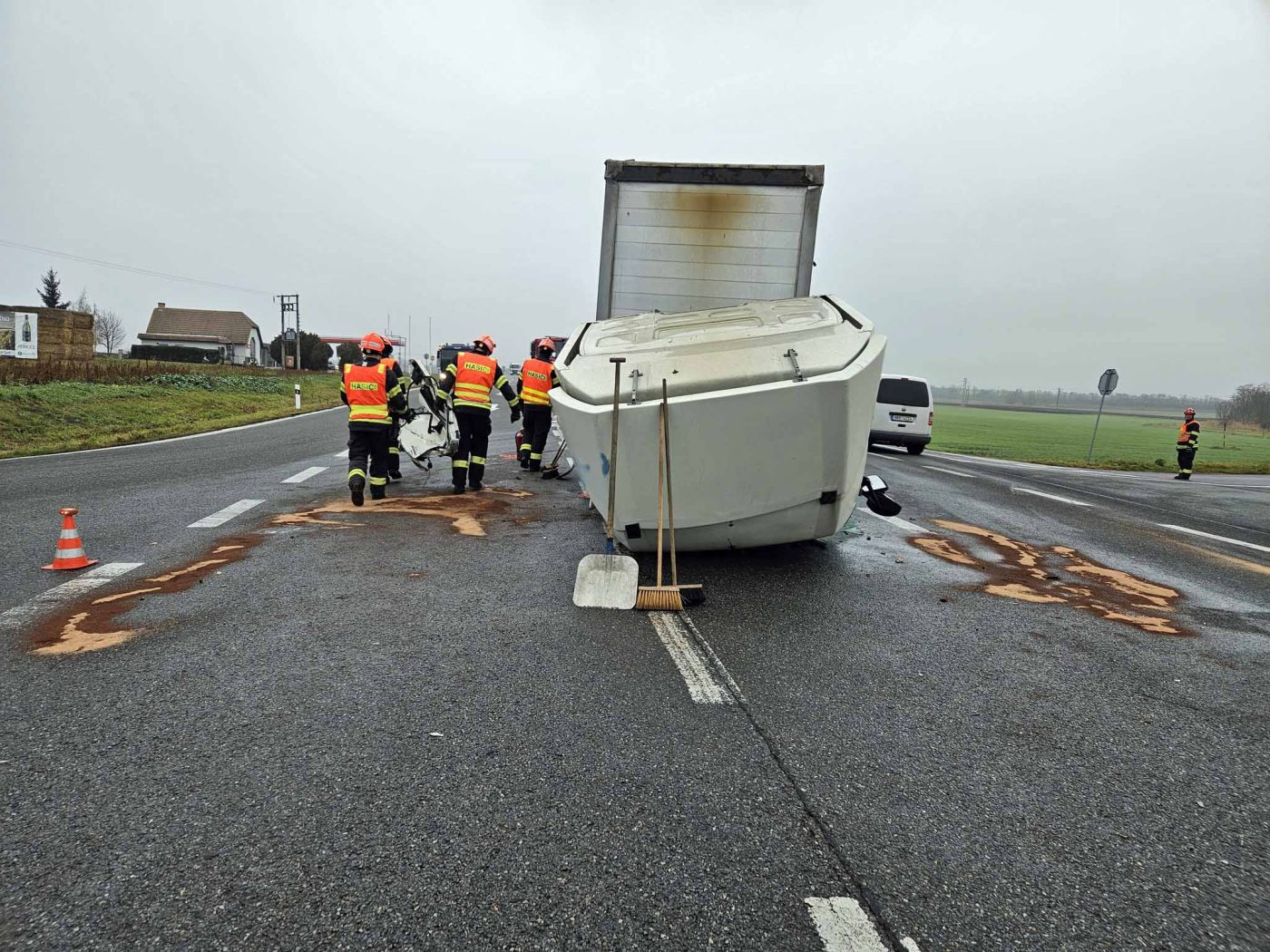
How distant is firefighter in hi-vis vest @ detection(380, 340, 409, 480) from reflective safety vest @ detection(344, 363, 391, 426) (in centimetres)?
18

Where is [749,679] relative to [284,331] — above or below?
below

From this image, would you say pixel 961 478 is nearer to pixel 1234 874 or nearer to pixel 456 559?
pixel 456 559

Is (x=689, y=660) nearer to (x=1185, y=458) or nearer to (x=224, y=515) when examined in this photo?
(x=224, y=515)

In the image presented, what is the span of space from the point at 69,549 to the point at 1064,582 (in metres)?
7.09

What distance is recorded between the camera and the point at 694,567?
557cm

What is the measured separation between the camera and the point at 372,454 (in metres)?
8.27

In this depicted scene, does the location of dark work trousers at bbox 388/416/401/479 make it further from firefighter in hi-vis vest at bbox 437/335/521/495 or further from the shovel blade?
the shovel blade

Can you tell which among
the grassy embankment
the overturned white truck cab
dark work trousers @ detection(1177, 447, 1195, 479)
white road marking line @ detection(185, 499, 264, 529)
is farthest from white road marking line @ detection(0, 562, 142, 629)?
dark work trousers @ detection(1177, 447, 1195, 479)

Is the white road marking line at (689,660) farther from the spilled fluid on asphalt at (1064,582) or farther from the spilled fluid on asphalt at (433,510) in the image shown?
the spilled fluid on asphalt at (433,510)

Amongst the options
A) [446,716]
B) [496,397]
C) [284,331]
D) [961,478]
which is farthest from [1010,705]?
[284,331]

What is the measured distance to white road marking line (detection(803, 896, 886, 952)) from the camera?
5.76 feet

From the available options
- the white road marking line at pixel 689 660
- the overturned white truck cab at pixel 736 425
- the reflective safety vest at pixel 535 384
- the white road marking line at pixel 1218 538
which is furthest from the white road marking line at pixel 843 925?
the reflective safety vest at pixel 535 384

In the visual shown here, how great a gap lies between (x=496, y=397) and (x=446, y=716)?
36.3 metres

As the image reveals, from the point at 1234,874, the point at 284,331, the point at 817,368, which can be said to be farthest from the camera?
the point at 284,331
